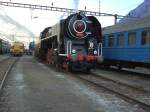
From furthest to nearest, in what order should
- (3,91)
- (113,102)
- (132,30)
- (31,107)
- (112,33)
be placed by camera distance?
(112,33) → (132,30) → (3,91) → (113,102) → (31,107)

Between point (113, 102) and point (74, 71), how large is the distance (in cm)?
1259

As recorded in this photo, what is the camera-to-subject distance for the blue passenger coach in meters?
20.3

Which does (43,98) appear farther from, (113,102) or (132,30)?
(132,30)

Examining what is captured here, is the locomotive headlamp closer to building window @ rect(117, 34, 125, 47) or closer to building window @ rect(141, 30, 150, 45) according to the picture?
building window @ rect(117, 34, 125, 47)

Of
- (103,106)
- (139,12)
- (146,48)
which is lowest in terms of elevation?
(103,106)

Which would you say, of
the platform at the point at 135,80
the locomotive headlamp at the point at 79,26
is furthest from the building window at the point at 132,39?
the locomotive headlamp at the point at 79,26

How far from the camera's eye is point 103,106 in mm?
10758

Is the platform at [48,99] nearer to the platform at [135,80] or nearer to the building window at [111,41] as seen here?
the platform at [135,80]

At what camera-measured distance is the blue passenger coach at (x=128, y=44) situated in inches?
798

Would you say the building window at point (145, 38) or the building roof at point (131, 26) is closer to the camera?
the building window at point (145, 38)

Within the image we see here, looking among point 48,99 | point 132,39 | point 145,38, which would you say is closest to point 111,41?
point 132,39

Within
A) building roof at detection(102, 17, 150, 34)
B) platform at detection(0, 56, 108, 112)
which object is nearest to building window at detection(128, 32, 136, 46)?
building roof at detection(102, 17, 150, 34)

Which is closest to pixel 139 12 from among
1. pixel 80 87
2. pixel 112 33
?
pixel 112 33

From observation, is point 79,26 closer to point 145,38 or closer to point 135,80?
point 145,38
